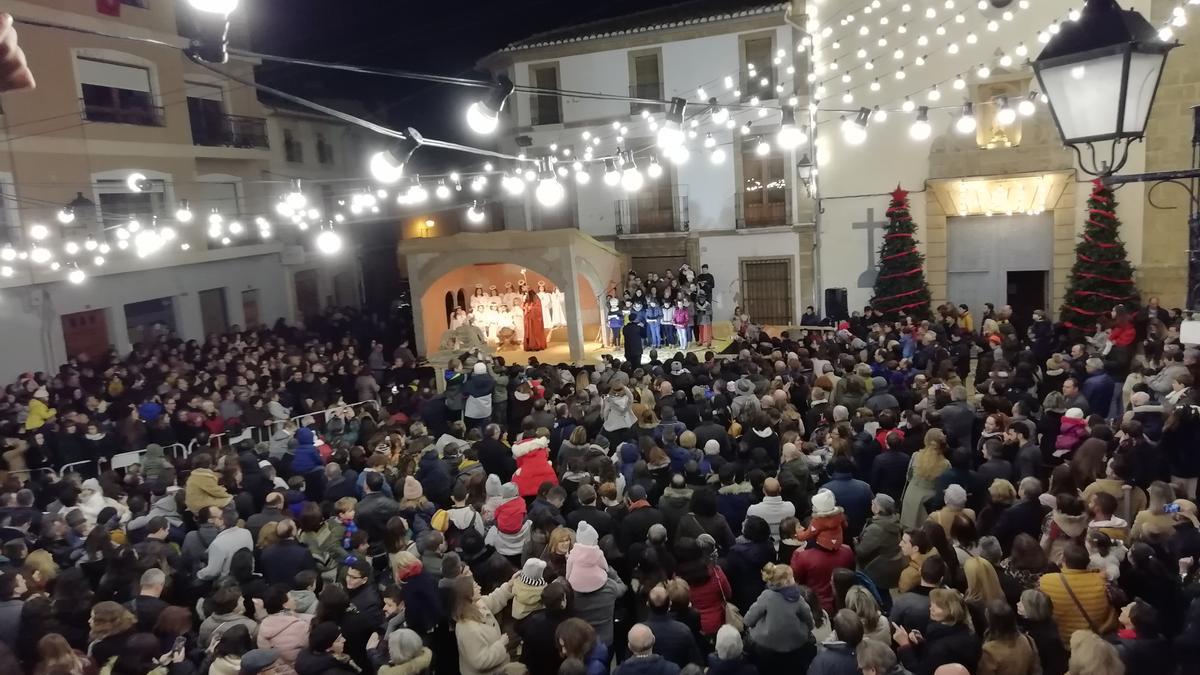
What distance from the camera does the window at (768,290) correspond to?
20.5 metres

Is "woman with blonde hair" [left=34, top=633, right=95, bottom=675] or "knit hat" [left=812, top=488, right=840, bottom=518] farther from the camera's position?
"knit hat" [left=812, top=488, right=840, bottom=518]

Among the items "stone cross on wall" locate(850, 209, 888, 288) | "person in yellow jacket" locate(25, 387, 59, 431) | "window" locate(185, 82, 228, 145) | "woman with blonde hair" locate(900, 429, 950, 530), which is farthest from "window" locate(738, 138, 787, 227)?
"person in yellow jacket" locate(25, 387, 59, 431)

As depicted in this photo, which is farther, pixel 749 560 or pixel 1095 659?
pixel 749 560

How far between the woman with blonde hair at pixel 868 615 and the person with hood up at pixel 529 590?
1.73m

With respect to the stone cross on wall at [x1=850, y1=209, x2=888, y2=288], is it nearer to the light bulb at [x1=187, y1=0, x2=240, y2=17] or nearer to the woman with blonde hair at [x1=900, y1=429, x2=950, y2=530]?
the woman with blonde hair at [x1=900, y1=429, x2=950, y2=530]

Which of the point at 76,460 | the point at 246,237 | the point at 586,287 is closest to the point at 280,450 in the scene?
the point at 76,460

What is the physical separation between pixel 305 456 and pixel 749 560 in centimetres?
467

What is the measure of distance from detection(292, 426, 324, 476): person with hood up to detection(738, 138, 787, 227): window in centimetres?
1461

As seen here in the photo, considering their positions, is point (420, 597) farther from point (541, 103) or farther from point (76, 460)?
point (541, 103)

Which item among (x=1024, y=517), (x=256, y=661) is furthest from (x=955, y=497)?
(x=256, y=661)

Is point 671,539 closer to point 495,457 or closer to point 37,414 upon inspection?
point 495,457

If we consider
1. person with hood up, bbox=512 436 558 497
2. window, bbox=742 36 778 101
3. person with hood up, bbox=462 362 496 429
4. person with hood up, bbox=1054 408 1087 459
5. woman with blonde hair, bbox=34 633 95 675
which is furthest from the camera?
window, bbox=742 36 778 101

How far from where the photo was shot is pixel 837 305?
55.2ft

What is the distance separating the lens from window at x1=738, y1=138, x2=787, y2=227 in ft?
66.6
